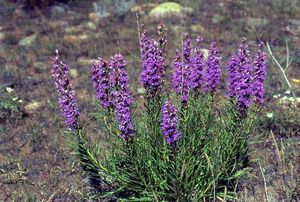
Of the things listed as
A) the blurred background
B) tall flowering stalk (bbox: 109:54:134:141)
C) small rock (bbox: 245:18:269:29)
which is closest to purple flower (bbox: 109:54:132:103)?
tall flowering stalk (bbox: 109:54:134:141)

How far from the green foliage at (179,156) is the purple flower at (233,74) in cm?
20

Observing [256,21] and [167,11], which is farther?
[167,11]

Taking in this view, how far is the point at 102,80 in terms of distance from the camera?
427cm

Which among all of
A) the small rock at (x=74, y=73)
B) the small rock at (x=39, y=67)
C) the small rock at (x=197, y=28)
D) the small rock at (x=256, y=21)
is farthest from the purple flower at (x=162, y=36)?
the small rock at (x=256, y=21)

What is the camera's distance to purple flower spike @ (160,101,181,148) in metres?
3.88

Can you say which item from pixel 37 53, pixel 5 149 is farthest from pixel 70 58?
pixel 5 149

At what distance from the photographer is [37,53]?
1012cm

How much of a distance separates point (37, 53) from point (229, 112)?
247 inches

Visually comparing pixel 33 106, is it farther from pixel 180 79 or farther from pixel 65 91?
pixel 180 79

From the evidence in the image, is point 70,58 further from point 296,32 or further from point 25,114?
point 296,32

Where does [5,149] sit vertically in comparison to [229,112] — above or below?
below

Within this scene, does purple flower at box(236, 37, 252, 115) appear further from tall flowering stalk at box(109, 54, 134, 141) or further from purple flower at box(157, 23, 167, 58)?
tall flowering stalk at box(109, 54, 134, 141)

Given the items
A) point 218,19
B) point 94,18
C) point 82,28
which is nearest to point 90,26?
point 82,28

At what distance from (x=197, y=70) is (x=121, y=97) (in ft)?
2.84
